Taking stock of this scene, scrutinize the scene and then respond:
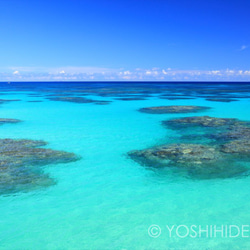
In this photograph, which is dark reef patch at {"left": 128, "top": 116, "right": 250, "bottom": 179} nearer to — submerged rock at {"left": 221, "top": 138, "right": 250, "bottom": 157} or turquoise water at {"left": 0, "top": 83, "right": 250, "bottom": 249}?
submerged rock at {"left": 221, "top": 138, "right": 250, "bottom": 157}

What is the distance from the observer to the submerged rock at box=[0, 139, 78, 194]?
37.2 ft

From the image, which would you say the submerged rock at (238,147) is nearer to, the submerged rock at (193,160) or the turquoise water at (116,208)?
the submerged rock at (193,160)

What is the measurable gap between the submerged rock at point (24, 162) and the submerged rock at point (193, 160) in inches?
171

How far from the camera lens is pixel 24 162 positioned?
13711 mm

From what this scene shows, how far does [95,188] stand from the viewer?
452 inches

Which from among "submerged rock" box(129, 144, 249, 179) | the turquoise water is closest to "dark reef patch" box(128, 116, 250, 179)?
"submerged rock" box(129, 144, 249, 179)

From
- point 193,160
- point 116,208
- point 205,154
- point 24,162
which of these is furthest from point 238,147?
point 24,162

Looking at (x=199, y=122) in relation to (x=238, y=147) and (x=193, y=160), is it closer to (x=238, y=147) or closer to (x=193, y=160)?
(x=238, y=147)

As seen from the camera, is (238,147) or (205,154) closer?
(205,154)

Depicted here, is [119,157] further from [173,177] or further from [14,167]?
[14,167]

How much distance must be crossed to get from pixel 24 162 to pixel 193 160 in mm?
8879

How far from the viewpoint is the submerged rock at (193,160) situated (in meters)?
12.6

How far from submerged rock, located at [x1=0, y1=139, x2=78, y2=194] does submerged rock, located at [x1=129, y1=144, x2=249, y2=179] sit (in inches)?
171

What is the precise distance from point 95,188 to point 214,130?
13.3 m
